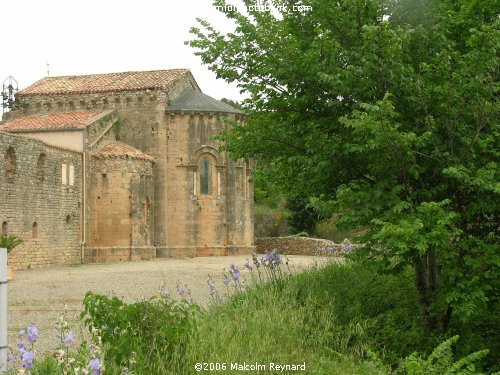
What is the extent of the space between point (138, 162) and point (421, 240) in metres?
23.9

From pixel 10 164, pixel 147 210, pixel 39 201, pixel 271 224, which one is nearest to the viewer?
pixel 10 164

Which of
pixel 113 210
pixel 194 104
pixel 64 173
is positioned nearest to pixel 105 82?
pixel 194 104

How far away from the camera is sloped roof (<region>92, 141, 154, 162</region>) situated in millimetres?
29672

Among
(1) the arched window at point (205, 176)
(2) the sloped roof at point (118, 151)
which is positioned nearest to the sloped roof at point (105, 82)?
(2) the sloped roof at point (118, 151)

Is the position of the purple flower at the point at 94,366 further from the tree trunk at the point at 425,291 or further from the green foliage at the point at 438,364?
the tree trunk at the point at 425,291

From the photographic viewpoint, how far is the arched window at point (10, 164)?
2395 cm

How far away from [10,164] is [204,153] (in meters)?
10.3

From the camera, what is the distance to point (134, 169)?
98.5 feet

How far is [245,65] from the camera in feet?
31.2

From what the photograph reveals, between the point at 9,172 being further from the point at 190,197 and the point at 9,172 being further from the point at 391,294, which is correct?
the point at 391,294

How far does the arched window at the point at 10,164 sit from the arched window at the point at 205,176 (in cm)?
1006

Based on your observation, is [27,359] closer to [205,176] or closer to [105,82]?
[205,176]

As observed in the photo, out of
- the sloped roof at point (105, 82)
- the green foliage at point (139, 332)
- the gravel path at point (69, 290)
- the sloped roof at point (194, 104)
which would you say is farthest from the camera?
the sloped roof at point (105, 82)

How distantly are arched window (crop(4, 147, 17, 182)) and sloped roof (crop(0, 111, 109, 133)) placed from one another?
5658 mm
